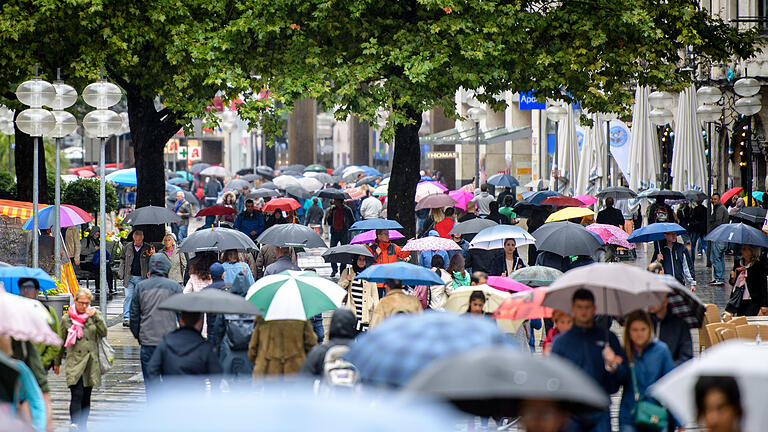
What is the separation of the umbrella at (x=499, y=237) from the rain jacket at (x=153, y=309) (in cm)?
579

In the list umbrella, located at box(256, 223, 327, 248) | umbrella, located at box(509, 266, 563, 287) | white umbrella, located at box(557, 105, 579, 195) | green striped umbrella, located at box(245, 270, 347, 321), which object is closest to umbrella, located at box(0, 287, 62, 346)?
green striped umbrella, located at box(245, 270, 347, 321)

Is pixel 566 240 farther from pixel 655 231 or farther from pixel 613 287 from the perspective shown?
pixel 613 287

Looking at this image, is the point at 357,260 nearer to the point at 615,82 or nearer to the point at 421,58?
the point at 421,58

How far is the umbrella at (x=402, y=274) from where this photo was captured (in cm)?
1245

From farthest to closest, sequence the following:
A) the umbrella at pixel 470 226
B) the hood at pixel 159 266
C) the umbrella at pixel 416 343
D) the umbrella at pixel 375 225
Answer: the umbrella at pixel 375 225, the umbrella at pixel 470 226, the hood at pixel 159 266, the umbrella at pixel 416 343

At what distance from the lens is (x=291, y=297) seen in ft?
34.9

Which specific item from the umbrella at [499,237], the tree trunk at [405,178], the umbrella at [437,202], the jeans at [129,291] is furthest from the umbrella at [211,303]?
the umbrella at [437,202]

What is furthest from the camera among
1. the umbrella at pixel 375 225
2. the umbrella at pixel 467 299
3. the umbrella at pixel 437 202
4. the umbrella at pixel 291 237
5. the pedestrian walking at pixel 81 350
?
the umbrella at pixel 437 202

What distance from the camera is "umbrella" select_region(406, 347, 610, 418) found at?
5.46 metres

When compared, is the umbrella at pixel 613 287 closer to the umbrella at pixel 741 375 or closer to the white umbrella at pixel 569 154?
the umbrella at pixel 741 375

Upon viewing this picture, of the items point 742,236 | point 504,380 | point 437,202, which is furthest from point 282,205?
point 504,380

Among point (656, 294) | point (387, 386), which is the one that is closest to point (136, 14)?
point (656, 294)

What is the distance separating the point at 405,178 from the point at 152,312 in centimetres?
1008

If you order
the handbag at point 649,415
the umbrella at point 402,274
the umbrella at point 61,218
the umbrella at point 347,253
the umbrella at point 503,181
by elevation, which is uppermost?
the umbrella at point 503,181
